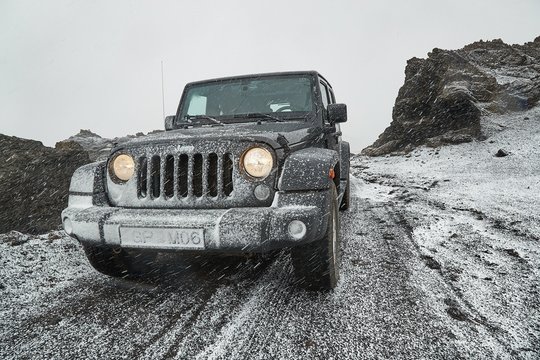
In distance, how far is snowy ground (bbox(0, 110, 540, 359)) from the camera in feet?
5.57

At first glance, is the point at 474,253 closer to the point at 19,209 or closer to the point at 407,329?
the point at 407,329

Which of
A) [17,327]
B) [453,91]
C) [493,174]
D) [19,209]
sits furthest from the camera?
Result: [453,91]

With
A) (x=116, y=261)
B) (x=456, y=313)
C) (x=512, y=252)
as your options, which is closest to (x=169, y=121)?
(x=116, y=261)

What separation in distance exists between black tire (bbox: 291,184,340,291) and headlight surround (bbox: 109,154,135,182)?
1.23 metres

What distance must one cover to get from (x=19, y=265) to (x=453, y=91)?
62.6 ft

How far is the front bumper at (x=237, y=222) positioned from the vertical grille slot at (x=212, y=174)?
16cm

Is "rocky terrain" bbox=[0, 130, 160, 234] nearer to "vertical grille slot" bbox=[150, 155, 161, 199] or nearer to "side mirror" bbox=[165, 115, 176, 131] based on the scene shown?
"side mirror" bbox=[165, 115, 176, 131]

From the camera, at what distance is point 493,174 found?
838cm

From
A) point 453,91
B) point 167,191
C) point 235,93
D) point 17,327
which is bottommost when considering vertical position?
point 17,327

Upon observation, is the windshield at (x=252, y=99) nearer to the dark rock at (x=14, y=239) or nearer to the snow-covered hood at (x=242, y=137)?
the snow-covered hood at (x=242, y=137)

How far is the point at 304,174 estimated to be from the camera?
203 cm

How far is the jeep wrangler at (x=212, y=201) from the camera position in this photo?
1.91m

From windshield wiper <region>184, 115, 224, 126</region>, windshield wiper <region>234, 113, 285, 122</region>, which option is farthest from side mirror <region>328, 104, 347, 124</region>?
windshield wiper <region>184, 115, 224, 126</region>

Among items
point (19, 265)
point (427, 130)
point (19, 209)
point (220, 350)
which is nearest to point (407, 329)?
point (220, 350)
